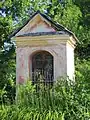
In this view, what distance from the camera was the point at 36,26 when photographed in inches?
313

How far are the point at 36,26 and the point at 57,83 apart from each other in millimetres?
1740

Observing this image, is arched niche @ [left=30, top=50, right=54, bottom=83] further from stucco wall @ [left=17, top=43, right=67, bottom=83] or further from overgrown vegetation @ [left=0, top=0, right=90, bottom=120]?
overgrown vegetation @ [left=0, top=0, right=90, bottom=120]

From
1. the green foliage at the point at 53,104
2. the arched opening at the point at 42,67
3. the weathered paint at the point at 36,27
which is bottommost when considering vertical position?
the green foliage at the point at 53,104

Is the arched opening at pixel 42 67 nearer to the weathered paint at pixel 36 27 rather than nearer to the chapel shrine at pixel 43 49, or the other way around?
the chapel shrine at pixel 43 49

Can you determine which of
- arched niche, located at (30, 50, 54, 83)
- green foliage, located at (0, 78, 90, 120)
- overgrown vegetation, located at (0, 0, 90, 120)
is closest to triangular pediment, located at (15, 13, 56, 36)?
arched niche, located at (30, 50, 54, 83)

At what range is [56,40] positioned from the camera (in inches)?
302

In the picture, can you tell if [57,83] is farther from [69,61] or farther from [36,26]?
[36,26]

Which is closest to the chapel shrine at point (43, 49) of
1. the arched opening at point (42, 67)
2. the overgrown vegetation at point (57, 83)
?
the arched opening at point (42, 67)

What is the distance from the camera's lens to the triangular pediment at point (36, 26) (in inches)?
310

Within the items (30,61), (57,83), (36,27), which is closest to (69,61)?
(30,61)

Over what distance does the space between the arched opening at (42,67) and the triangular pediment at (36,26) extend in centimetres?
58

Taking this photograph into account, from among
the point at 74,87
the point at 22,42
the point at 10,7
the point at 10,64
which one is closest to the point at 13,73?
the point at 10,64

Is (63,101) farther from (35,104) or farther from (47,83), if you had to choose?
(47,83)

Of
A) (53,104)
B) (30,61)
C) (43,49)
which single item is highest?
Answer: (43,49)
